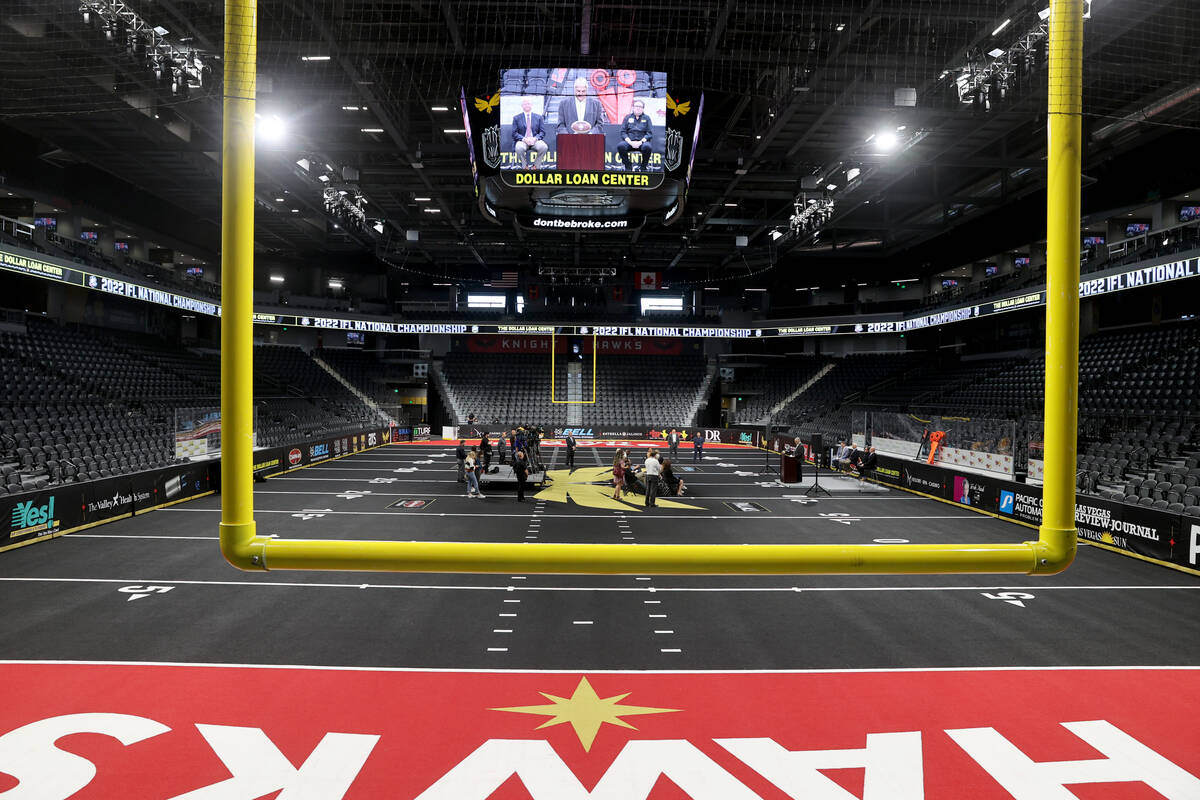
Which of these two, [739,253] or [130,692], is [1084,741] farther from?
[739,253]

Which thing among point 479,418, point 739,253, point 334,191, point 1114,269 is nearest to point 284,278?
point 479,418

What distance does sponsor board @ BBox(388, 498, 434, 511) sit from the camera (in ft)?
49.3

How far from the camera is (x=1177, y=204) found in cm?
2253

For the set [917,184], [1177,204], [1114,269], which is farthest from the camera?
[917,184]

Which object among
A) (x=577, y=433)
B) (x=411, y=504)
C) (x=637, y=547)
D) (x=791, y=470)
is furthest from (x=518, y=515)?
(x=577, y=433)

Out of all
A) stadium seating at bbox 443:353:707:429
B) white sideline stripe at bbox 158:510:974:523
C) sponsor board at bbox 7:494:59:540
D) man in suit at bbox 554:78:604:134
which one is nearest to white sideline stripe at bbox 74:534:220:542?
sponsor board at bbox 7:494:59:540

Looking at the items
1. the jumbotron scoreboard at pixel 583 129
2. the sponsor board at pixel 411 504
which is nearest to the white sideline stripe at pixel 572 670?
the sponsor board at pixel 411 504

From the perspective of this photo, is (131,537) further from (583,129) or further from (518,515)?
(583,129)

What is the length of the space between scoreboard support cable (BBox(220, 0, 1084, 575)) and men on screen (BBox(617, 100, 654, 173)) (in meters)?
11.4

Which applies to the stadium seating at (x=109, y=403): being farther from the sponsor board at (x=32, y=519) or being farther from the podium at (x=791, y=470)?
the podium at (x=791, y=470)

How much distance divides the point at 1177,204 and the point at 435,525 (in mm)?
29237

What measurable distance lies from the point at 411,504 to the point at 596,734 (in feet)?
38.7

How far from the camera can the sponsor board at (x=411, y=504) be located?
592 inches

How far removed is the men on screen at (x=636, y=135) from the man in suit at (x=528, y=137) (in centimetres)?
172
